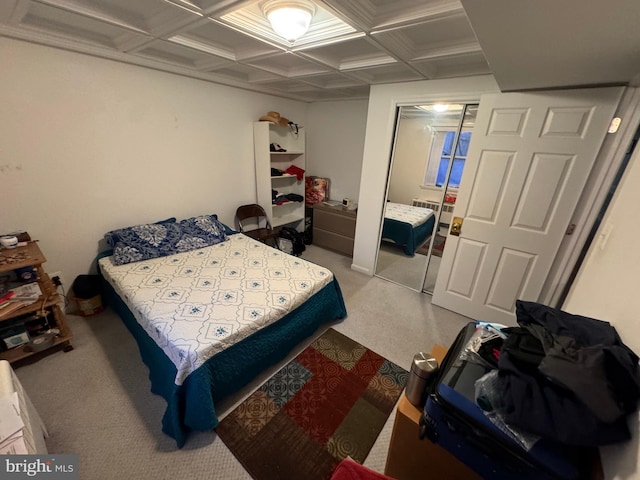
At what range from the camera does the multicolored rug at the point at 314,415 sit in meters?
1.34

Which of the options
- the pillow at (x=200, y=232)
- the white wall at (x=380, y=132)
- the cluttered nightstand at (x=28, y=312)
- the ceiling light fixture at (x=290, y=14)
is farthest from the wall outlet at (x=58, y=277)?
the white wall at (x=380, y=132)

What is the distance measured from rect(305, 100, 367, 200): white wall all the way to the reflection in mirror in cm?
79

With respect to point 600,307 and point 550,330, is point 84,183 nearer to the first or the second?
point 550,330

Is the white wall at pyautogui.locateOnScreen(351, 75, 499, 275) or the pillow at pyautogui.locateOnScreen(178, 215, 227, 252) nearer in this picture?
the white wall at pyautogui.locateOnScreen(351, 75, 499, 275)

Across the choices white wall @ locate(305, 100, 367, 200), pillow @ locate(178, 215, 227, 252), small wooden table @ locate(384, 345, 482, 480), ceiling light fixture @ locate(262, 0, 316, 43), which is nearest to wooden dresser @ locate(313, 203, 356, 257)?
white wall @ locate(305, 100, 367, 200)

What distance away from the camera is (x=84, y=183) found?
7.03 ft

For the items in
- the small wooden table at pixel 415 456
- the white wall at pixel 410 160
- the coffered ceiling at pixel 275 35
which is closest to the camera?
the small wooden table at pixel 415 456

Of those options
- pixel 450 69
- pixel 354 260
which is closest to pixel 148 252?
pixel 354 260

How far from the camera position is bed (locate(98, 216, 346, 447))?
1371mm

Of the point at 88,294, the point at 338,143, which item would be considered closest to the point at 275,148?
the point at 338,143

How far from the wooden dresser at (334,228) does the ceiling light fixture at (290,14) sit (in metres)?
2.40

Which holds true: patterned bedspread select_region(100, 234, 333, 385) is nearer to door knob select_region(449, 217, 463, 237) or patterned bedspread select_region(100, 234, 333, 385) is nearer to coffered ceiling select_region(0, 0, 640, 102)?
door knob select_region(449, 217, 463, 237)

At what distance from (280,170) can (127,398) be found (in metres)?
3.14

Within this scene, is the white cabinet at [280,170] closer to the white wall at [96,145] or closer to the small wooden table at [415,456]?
the white wall at [96,145]
